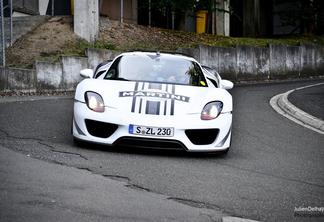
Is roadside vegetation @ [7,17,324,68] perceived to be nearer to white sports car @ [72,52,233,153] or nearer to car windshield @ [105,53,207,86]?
car windshield @ [105,53,207,86]

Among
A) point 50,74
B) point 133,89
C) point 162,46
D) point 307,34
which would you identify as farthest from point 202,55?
point 133,89

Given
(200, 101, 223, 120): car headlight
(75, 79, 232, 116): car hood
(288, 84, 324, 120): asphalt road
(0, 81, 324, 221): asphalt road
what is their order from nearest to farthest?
1. (0, 81, 324, 221): asphalt road
2. (75, 79, 232, 116): car hood
3. (200, 101, 223, 120): car headlight
4. (288, 84, 324, 120): asphalt road

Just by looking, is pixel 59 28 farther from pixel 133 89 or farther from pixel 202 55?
pixel 133 89

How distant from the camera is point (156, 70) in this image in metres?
9.30

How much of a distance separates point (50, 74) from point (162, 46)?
5.22 meters

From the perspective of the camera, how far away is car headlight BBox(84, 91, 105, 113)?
8133 millimetres

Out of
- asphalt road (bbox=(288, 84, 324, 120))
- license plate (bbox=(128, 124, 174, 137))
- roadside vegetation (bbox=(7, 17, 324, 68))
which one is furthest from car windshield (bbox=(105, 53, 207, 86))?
roadside vegetation (bbox=(7, 17, 324, 68))

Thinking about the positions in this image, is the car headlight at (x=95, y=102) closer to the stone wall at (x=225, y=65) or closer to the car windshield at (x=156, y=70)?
the car windshield at (x=156, y=70)

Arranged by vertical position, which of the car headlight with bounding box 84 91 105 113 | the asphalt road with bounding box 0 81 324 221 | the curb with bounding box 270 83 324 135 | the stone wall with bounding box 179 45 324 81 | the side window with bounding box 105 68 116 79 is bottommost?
the asphalt road with bounding box 0 81 324 221

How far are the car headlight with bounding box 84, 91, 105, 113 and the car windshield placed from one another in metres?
0.84

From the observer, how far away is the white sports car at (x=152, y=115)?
7.94 m

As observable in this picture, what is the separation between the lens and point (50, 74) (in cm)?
1694

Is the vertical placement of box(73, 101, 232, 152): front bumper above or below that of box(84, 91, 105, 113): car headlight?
below

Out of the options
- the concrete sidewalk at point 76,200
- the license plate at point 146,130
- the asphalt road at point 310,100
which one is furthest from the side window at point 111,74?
the asphalt road at point 310,100
